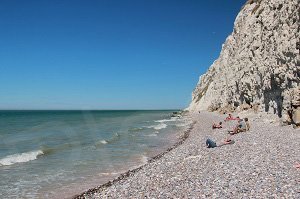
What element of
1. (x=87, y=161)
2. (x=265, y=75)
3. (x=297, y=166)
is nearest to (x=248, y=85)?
(x=265, y=75)

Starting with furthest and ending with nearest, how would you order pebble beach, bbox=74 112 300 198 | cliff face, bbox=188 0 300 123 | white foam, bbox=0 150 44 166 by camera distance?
cliff face, bbox=188 0 300 123 → white foam, bbox=0 150 44 166 → pebble beach, bbox=74 112 300 198

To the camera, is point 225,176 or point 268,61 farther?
point 268,61

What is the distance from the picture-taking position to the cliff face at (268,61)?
30.5m

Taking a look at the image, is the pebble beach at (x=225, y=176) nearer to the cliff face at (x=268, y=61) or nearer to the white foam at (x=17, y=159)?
the cliff face at (x=268, y=61)

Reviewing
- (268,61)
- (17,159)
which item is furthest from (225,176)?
(268,61)

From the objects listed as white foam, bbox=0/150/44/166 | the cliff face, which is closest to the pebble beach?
the cliff face

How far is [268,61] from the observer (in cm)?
3781

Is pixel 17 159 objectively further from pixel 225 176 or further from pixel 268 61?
pixel 268 61

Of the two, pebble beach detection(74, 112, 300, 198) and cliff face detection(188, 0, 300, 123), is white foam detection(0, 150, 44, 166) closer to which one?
pebble beach detection(74, 112, 300, 198)

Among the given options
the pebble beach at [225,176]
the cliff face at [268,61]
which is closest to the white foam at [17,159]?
the pebble beach at [225,176]

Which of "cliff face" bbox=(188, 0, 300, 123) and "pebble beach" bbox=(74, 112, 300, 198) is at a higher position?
"cliff face" bbox=(188, 0, 300, 123)

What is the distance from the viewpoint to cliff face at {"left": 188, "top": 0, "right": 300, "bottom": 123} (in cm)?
3052

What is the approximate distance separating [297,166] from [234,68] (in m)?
48.7

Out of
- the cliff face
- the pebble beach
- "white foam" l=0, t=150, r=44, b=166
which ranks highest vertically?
the cliff face
